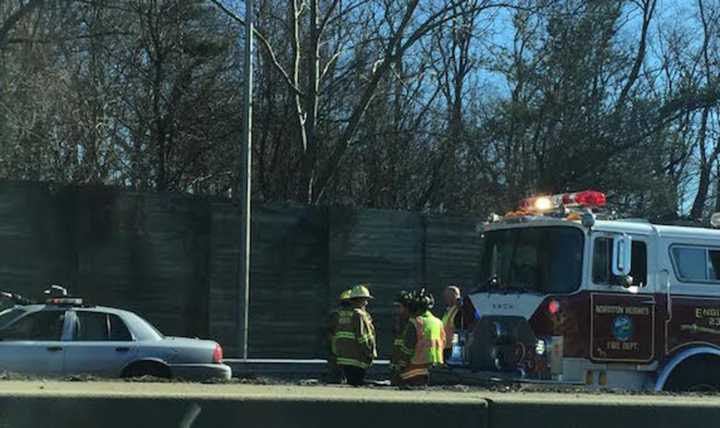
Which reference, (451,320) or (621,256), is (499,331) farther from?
(621,256)

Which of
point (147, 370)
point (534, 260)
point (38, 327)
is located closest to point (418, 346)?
point (534, 260)

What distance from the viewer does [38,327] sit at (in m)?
10.4

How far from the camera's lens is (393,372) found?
29.3ft

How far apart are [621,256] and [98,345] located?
19.8 feet

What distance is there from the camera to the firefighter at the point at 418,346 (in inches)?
335

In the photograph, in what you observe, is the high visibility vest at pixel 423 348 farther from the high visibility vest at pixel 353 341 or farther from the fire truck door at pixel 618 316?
the fire truck door at pixel 618 316

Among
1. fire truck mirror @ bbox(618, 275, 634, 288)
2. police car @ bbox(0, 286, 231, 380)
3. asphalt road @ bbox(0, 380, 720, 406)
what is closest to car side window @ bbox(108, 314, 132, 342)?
police car @ bbox(0, 286, 231, 380)

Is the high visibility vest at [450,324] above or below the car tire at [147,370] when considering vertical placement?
above

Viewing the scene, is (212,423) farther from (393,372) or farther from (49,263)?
(49,263)

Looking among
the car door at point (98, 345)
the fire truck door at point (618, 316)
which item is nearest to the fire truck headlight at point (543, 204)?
the fire truck door at point (618, 316)

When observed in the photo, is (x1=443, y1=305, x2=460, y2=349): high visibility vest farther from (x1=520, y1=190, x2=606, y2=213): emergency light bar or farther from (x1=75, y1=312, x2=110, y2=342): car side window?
(x1=75, y1=312, x2=110, y2=342): car side window

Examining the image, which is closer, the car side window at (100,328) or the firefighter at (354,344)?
the firefighter at (354,344)

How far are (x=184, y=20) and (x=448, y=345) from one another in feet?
48.3

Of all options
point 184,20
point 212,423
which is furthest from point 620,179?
point 212,423
